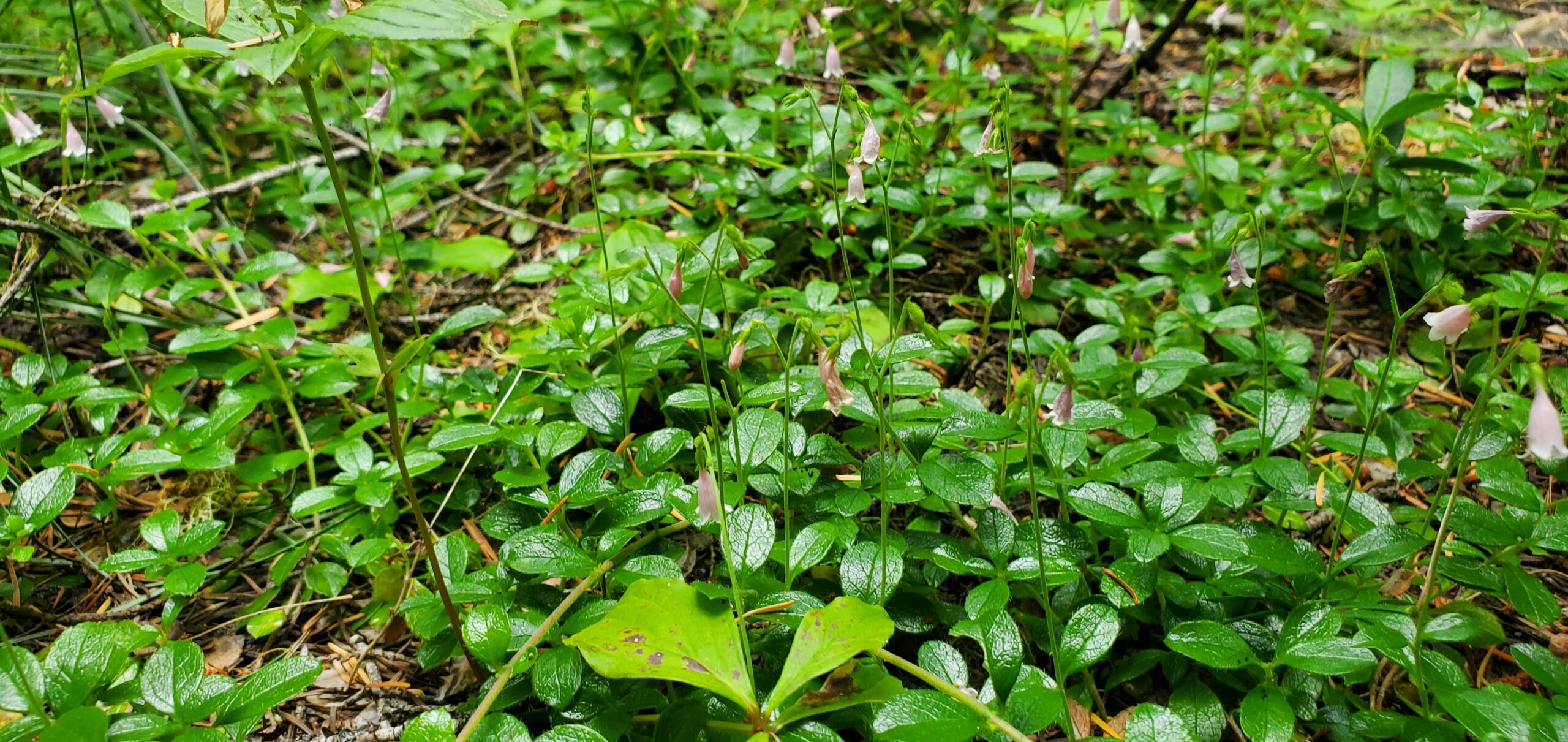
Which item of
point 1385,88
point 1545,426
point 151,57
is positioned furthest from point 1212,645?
point 1385,88

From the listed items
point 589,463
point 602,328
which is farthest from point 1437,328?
point 602,328

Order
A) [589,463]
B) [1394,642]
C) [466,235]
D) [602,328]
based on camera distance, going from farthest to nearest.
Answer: [466,235] < [602,328] < [589,463] < [1394,642]

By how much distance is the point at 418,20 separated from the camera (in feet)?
3.25

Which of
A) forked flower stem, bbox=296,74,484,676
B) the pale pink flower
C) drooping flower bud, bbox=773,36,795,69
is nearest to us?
forked flower stem, bbox=296,74,484,676

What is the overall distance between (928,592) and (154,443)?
1.78m

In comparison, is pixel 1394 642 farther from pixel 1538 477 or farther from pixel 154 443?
pixel 154 443

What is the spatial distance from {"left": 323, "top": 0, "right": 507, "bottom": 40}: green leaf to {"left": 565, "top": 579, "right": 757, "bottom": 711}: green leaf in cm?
79

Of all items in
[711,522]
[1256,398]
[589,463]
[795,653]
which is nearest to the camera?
[795,653]

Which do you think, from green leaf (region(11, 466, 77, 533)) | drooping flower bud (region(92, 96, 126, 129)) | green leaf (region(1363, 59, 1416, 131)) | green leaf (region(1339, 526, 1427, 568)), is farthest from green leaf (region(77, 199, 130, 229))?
green leaf (region(1363, 59, 1416, 131))

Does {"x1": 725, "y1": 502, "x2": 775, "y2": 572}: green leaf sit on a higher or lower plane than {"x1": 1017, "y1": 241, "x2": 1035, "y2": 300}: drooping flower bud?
lower

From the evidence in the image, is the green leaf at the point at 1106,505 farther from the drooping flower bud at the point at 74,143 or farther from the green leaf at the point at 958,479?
the drooping flower bud at the point at 74,143

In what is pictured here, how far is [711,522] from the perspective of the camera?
1.61 meters

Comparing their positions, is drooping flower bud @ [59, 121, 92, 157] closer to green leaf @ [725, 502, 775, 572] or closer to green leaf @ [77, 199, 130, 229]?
green leaf @ [77, 199, 130, 229]

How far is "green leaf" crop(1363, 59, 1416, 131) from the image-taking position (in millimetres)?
2592
